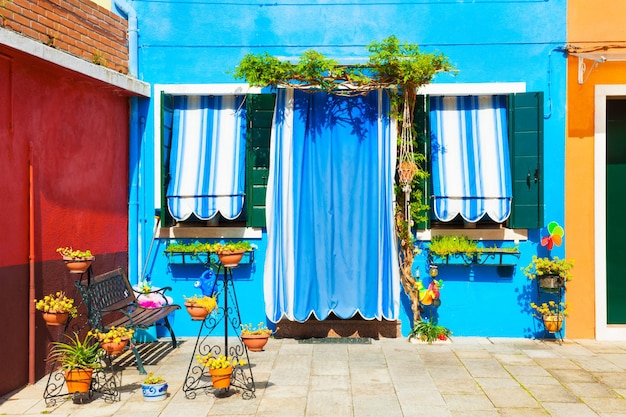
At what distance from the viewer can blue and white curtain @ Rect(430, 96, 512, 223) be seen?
758cm

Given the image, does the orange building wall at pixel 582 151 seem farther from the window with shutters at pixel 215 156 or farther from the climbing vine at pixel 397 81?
the window with shutters at pixel 215 156

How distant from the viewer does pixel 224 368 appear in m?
5.34

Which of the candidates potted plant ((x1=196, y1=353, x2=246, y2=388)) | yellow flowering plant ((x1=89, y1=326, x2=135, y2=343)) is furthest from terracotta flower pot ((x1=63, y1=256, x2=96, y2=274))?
potted plant ((x1=196, y1=353, x2=246, y2=388))

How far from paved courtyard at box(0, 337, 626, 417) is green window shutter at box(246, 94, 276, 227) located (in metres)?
1.47

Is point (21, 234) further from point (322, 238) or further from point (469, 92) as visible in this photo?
point (469, 92)

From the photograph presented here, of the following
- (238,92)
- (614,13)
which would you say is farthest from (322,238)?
(614,13)

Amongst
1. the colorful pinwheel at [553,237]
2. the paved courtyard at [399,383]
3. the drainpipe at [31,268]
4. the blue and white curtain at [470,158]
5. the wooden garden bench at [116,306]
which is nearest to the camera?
the paved courtyard at [399,383]

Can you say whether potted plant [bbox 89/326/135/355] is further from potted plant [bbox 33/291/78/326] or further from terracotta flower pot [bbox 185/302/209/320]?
terracotta flower pot [bbox 185/302/209/320]

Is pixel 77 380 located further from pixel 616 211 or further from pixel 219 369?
pixel 616 211

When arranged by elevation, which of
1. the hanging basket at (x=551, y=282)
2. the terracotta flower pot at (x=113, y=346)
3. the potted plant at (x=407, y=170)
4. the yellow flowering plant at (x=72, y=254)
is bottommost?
the terracotta flower pot at (x=113, y=346)

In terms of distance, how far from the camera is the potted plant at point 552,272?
7.38 m

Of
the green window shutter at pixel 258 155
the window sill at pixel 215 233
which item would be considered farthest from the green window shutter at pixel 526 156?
the window sill at pixel 215 233

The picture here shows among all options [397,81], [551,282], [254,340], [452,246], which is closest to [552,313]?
[551,282]

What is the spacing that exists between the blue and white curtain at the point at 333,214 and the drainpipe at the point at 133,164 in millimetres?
1566
